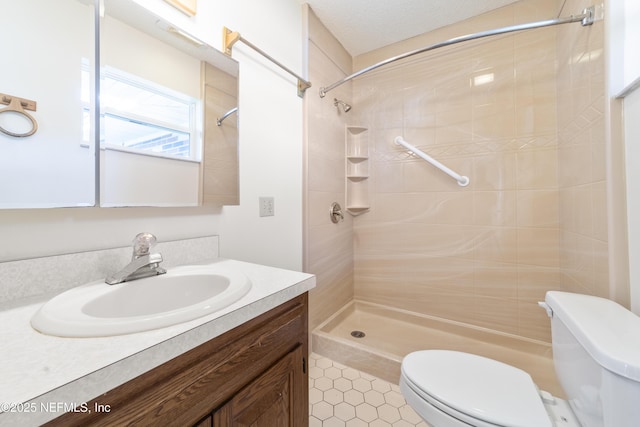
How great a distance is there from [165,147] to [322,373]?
4.68 ft

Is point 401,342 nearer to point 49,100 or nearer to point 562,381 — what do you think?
point 562,381

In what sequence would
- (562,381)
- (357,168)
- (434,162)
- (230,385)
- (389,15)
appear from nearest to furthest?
(230,385) < (562,381) < (389,15) < (434,162) < (357,168)

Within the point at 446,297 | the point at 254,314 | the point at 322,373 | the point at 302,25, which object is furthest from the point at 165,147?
the point at 446,297

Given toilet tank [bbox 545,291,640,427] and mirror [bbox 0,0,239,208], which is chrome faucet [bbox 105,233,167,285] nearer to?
mirror [bbox 0,0,239,208]

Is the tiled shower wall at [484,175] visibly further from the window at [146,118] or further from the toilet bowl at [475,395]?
the window at [146,118]

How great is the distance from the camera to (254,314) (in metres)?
0.60

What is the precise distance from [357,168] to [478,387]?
1.59 metres

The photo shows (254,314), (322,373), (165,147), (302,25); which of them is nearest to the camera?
(254,314)

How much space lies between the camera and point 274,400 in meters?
0.67

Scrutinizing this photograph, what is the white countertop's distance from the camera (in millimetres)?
307

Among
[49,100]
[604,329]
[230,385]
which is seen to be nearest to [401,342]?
[604,329]

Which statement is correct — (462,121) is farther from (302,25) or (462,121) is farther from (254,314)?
(254,314)

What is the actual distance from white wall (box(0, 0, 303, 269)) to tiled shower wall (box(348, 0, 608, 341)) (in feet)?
2.72

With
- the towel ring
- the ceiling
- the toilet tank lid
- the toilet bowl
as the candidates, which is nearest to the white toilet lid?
the toilet bowl
